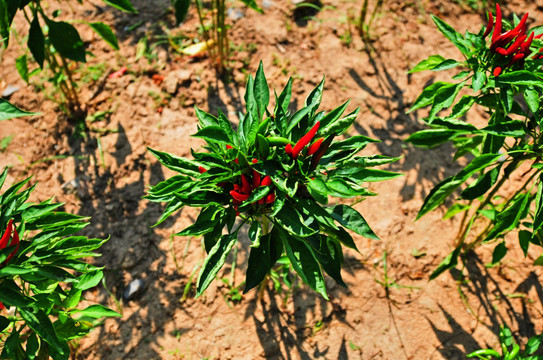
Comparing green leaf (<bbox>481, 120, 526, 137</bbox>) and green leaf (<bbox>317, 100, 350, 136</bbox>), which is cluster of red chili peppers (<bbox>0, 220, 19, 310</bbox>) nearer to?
green leaf (<bbox>317, 100, 350, 136</bbox>)

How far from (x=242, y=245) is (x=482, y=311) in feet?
5.46

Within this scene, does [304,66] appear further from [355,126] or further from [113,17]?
[113,17]

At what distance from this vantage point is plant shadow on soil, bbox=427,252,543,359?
2.87 m

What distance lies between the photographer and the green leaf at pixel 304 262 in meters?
1.89

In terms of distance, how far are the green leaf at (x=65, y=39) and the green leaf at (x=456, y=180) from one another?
2.45 meters

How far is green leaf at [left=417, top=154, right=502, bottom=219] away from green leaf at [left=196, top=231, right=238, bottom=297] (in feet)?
3.57

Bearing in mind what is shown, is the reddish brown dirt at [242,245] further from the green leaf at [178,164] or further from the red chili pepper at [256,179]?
the red chili pepper at [256,179]

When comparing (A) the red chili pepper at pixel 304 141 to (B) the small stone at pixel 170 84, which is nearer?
(A) the red chili pepper at pixel 304 141

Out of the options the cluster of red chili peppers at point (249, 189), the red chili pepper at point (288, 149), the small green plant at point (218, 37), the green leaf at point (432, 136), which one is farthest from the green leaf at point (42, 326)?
the small green plant at point (218, 37)

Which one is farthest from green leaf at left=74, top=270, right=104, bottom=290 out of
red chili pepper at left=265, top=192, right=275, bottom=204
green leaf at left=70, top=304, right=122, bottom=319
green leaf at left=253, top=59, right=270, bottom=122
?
green leaf at left=253, top=59, right=270, bottom=122

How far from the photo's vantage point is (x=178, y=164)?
6.77 feet

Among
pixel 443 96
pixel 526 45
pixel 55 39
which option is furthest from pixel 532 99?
pixel 55 39

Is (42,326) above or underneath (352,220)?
underneath

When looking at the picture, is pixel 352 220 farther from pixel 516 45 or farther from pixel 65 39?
pixel 65 39
